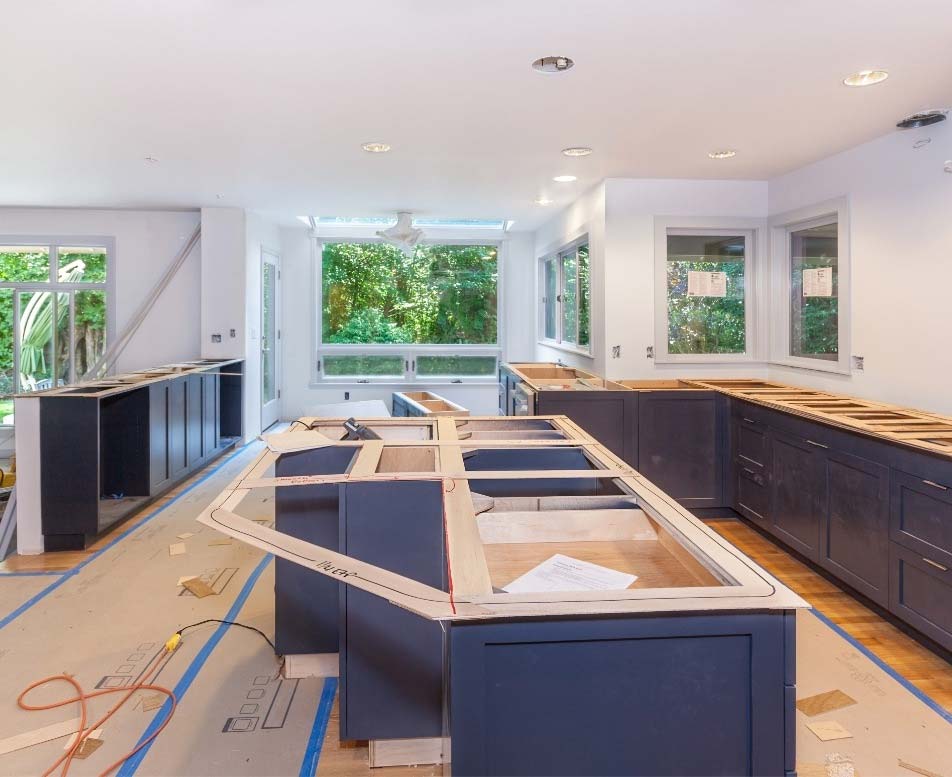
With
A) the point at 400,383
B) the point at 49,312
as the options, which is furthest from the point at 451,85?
the point at 49,312

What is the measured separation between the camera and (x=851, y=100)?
3.58 m

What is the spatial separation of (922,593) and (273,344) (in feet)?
24.3

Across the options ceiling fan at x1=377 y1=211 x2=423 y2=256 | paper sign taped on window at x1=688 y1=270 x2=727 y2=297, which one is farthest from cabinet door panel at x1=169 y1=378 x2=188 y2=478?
paper sign taped on window at x1=688 y1=270 x2=727 y2=297

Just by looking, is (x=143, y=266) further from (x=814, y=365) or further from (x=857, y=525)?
(x=857, y=525)

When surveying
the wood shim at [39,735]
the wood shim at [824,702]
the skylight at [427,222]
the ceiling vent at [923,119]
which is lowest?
the wood shim at [824,702]

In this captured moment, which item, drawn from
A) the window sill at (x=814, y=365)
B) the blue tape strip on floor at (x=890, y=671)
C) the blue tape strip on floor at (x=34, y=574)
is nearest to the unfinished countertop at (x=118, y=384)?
the blue tape strip on floor at (x=34, y=574)

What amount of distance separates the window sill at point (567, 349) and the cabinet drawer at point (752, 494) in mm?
1644

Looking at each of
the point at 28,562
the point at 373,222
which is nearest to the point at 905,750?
the point at 28,562

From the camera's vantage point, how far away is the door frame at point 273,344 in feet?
26.7

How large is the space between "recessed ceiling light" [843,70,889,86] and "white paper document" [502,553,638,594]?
2808mm

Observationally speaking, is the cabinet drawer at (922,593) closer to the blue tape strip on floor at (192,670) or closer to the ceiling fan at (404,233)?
the blue tape strip on floor at (192,670)

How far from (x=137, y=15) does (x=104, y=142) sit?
2.25m

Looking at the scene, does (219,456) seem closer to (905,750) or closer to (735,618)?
(905,750)

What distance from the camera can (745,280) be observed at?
5625mm
